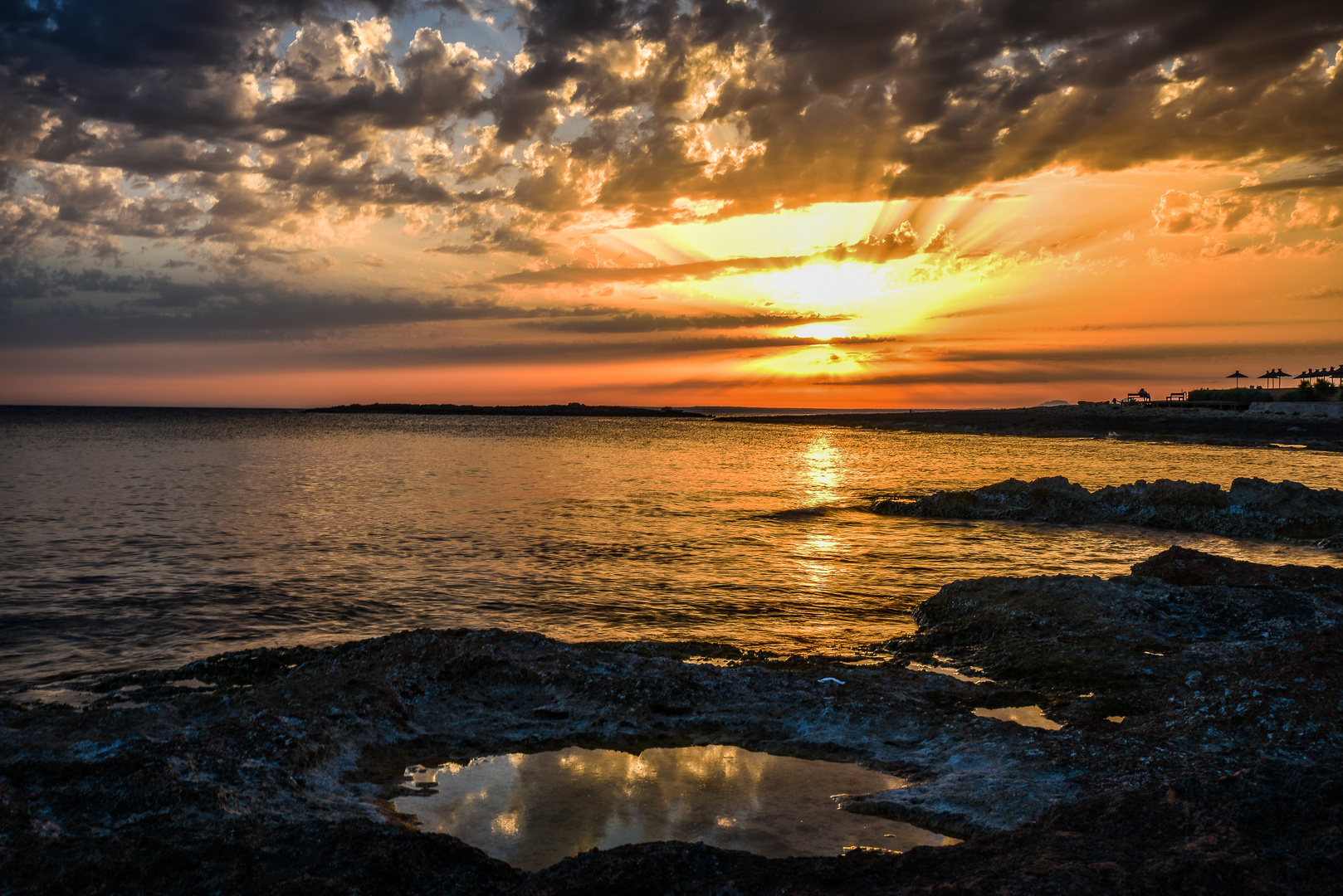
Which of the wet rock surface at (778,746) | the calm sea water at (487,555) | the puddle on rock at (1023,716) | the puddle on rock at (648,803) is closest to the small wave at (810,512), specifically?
the calm sea water at (487,555)

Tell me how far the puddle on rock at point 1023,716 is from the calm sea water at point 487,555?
3.17 m

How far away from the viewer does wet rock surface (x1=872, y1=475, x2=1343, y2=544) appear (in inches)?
832

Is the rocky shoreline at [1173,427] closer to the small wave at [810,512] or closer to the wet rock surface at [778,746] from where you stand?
the small wave at [810,512]

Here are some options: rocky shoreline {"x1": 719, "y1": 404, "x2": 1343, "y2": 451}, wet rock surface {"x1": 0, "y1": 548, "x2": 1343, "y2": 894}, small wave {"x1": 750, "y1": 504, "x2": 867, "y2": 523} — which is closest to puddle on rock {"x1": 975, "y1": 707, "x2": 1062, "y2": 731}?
wet rock surface {"x1": 0, "y1": 548, "x2": 1343, "y2": 894}

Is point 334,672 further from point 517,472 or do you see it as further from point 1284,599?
A: point 517,472

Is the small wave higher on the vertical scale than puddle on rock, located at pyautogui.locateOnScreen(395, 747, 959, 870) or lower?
lower

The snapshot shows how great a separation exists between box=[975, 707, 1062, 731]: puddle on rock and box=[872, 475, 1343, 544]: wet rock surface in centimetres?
1679

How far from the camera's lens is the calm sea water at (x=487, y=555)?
40.5 ft

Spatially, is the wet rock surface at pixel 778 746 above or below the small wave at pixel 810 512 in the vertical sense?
above

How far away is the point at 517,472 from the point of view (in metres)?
43.3

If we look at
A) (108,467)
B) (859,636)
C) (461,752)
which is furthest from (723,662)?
(108,467)

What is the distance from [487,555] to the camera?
745 inches

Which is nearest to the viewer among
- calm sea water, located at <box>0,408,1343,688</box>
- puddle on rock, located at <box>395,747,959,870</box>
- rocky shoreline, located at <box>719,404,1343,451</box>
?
puddle on rock, located at <box>395,747,959,870</box>

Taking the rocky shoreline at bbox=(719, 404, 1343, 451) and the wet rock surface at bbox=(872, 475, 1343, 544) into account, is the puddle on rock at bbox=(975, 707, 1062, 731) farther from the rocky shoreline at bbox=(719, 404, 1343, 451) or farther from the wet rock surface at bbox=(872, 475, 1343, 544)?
the rocky shoreline at bbox=(719, 404, 1343, 451)
